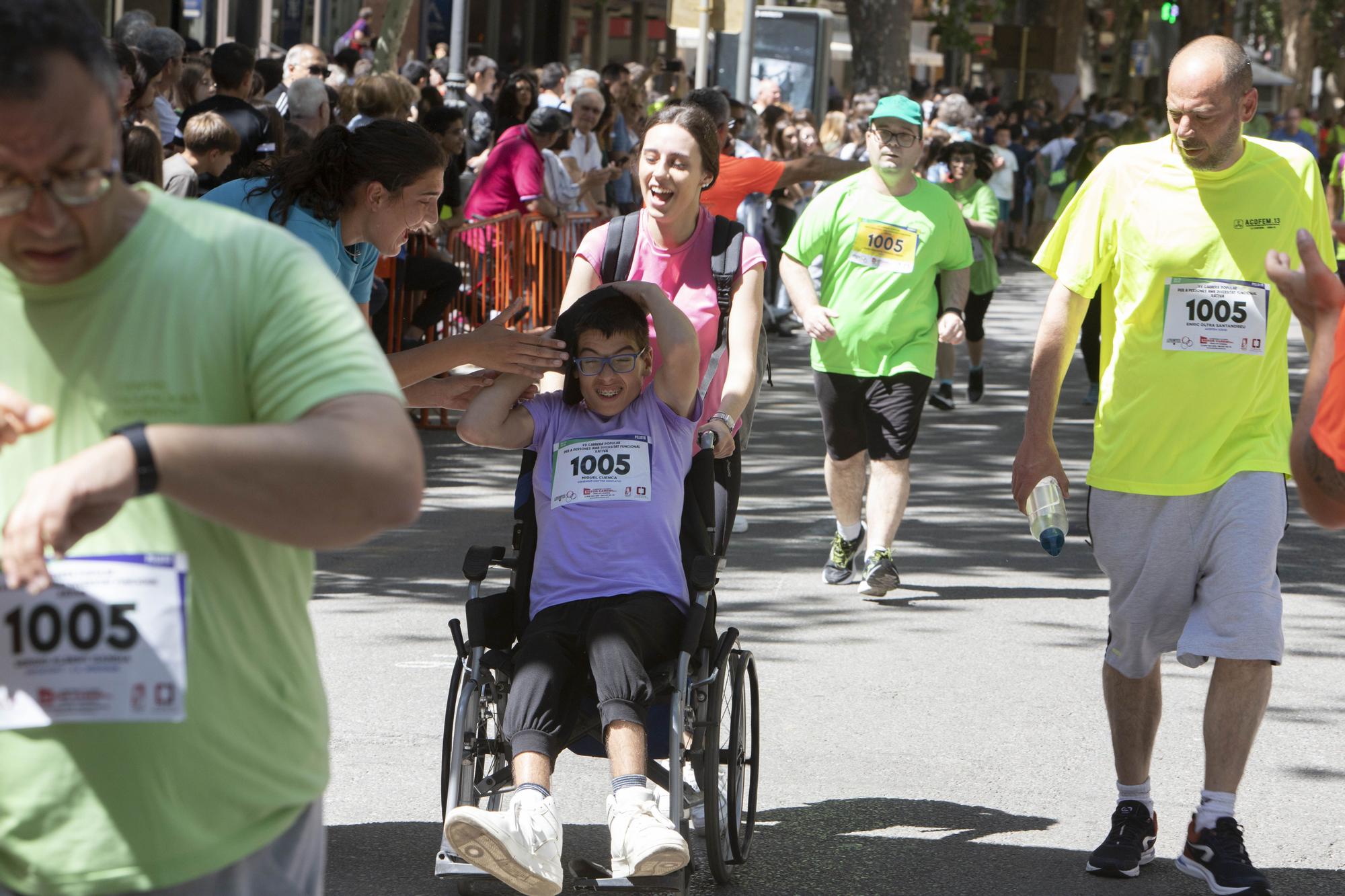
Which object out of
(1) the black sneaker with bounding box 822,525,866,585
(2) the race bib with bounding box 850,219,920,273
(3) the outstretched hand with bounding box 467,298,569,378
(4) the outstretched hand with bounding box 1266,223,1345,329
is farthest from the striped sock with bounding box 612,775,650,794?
(2) the race bib with bounding box 850,219,920,273

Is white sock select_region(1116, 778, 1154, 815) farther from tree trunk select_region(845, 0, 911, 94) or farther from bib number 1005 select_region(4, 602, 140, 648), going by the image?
tree trunk select_region(845, 0, 911, 94)

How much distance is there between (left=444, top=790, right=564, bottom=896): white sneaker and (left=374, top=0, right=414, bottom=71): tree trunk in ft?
40.9

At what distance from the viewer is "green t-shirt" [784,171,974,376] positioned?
8016 mm

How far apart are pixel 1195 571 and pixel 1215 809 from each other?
0.58 metres

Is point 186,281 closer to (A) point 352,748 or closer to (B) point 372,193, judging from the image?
(B) point 372,193

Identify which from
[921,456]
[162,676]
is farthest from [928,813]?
[921,456]

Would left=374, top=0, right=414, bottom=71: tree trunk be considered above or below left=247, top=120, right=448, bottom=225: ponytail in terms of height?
above

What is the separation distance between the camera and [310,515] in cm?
192

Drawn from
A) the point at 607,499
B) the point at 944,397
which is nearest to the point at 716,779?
Answer: the point at 607,499

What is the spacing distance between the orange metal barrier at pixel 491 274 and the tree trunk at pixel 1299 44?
149 feet

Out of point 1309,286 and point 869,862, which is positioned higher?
point 1309,286

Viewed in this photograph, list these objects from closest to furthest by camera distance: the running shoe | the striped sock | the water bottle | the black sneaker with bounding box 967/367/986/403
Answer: the striped sock
the water bottle
the running shoe
the black sneaker with bounding box 967/367/986/403

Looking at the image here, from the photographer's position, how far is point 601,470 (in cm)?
462

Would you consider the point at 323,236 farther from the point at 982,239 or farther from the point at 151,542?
the point at 982,239
